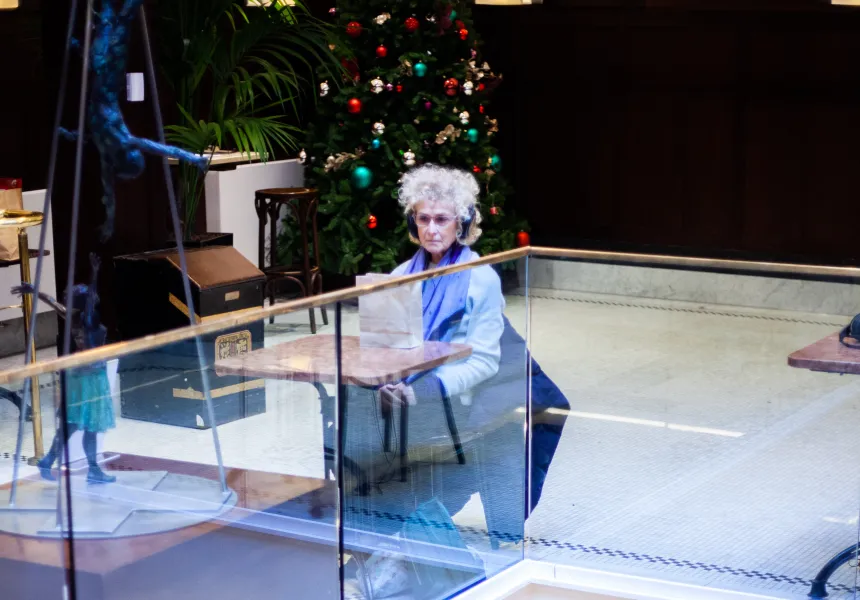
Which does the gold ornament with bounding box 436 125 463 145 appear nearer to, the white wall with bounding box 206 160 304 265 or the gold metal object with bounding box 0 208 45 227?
the white wall with bounding box 206 160 304 265

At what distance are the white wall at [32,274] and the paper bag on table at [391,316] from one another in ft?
11.1

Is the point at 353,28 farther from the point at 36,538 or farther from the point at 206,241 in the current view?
the point at 36,538

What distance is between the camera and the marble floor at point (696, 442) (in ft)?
10.5

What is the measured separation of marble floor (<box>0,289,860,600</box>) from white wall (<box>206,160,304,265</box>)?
13.1ft

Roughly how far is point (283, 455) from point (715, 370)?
1234 mm

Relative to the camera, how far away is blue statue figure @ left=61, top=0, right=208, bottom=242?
13.6ft

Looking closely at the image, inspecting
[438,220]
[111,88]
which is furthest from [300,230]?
[438,220]

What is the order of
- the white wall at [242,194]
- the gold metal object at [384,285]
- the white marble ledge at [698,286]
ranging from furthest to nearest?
the white wall at [242,194]
the white marble ledge at [698,286]
the gold metal object at [384,285]

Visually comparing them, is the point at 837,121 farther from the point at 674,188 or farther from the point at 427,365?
the point at 427,365

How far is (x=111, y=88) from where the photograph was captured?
4152 mm

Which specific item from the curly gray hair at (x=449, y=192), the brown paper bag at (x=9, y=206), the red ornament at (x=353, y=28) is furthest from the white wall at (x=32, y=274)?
the curly gray hair at (x=449, y=192)

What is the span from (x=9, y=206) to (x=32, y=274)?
1.05m

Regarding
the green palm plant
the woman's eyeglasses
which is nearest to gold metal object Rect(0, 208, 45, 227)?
the green palm plant

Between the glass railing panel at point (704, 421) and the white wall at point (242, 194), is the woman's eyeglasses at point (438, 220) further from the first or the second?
the white wall at point (242, 194)
